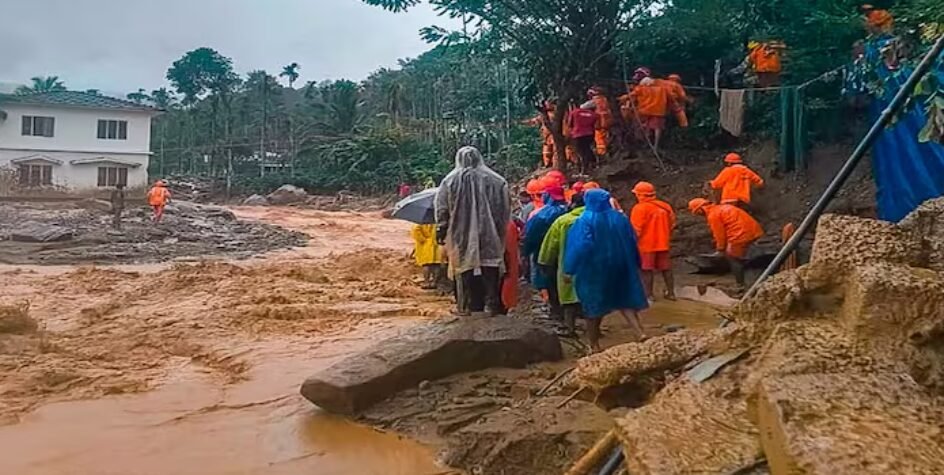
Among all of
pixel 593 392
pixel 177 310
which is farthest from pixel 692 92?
pixel 593 392

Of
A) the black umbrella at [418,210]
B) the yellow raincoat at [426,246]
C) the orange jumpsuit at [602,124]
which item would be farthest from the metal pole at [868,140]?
the orange jumpsuit at [602,124]

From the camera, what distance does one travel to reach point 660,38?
14.8 metres

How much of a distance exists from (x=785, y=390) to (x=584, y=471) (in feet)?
3.43

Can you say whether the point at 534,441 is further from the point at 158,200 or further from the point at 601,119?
the point at 158,200

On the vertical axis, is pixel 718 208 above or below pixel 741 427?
above

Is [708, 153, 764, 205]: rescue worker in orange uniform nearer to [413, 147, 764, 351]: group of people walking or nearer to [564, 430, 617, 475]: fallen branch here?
[413, 147, 764, 351]: group of people walking

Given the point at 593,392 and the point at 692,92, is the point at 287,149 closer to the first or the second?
the point at 692,92

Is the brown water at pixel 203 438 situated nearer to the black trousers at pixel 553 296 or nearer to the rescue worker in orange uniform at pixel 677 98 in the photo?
the black trousers at pixel 553 296

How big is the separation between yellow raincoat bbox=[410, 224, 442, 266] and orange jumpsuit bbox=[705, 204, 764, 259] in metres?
3.39

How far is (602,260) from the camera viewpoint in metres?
6.68

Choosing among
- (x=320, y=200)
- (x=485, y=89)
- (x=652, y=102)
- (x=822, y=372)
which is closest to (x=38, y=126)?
(x=320, y=200)

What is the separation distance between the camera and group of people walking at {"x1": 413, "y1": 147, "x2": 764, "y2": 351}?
6.72m

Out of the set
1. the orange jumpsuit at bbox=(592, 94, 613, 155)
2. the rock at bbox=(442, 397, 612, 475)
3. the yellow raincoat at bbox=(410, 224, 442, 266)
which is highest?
the orange jumpsuit at bbox=(592, 94, 613, 155)

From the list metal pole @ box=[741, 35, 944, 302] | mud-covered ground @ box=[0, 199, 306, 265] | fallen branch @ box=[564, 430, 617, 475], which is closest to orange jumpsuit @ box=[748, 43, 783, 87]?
metal pole @ box=[741, 35, 944, 302]
